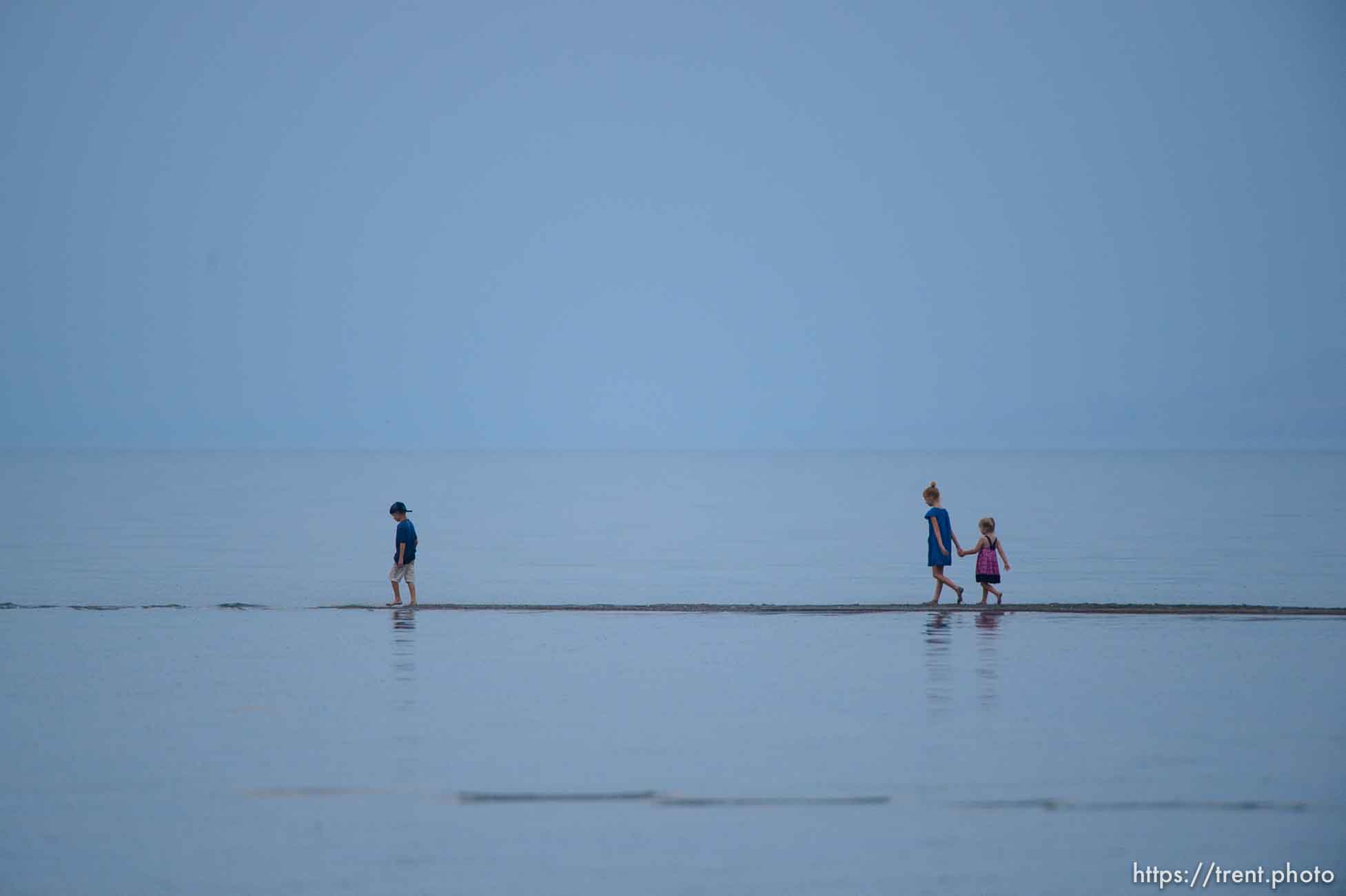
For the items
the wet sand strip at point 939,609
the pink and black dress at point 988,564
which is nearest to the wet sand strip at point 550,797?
the wet sand strip at point 939,609

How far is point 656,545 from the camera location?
41.6m

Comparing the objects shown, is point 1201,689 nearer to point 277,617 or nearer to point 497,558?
point 277,617

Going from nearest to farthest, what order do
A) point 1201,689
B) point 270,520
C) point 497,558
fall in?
1. point 1201,689
2. point 497,558
3. point 270,520

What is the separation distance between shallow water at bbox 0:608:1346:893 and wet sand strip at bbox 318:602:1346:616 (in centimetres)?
198

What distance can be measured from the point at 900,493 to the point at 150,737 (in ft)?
265

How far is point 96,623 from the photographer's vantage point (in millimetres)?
18875

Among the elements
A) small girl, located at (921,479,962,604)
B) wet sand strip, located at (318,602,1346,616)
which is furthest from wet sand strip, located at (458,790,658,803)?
small girl, located at (921,479,962,604)

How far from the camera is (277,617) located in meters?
19.8

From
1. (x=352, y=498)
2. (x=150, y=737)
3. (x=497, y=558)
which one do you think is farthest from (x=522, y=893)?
(x=352, y=498)

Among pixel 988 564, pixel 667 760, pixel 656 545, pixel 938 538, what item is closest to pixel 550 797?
pixel 667 760

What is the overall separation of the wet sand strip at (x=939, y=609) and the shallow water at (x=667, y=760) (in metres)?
1.98

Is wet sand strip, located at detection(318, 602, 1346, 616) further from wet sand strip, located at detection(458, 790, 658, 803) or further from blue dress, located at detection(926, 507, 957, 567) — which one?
wet sand strip, located at detection(458, 790, 658, 803)

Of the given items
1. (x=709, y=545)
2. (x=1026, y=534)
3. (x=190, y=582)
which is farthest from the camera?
(x=1026, y=534)

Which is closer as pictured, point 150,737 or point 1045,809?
point 1045,809
